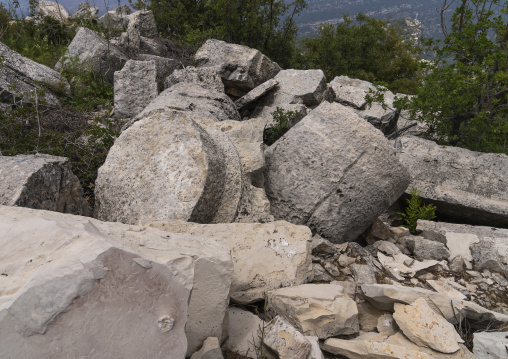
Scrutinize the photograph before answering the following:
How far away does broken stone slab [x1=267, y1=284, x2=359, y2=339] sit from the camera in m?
2.79

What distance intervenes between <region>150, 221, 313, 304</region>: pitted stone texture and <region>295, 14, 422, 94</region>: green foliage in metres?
8.52

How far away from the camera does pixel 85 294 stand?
5.53ft

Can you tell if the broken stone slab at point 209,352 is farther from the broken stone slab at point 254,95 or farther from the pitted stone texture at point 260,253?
the broken stone slab at point 254,95

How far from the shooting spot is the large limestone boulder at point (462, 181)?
16.8 feet

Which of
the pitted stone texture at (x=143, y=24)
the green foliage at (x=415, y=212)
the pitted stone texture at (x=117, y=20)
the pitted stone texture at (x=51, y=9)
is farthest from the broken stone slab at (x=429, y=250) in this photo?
the pitted stone texture at (x=51, y=9)

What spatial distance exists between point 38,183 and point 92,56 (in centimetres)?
501

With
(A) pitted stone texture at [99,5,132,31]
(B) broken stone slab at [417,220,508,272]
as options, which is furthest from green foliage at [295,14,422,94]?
(B) broken stone slab at [417,220,508,272]

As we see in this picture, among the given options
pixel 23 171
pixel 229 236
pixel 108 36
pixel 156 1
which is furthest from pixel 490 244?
pixel 156 1

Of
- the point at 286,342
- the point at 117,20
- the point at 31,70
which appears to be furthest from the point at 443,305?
the point at 117,20

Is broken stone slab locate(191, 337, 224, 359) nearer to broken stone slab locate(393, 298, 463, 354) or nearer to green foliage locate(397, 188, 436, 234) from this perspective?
broken stone slab locate(393, 298, 463, 354)

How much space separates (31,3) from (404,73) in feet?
39.8

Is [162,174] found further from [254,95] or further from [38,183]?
[254,95]

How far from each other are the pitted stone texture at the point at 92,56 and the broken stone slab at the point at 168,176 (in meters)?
4.27

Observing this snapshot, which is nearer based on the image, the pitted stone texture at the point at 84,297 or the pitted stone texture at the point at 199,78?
the pitted stone texture at the point at 84,297
